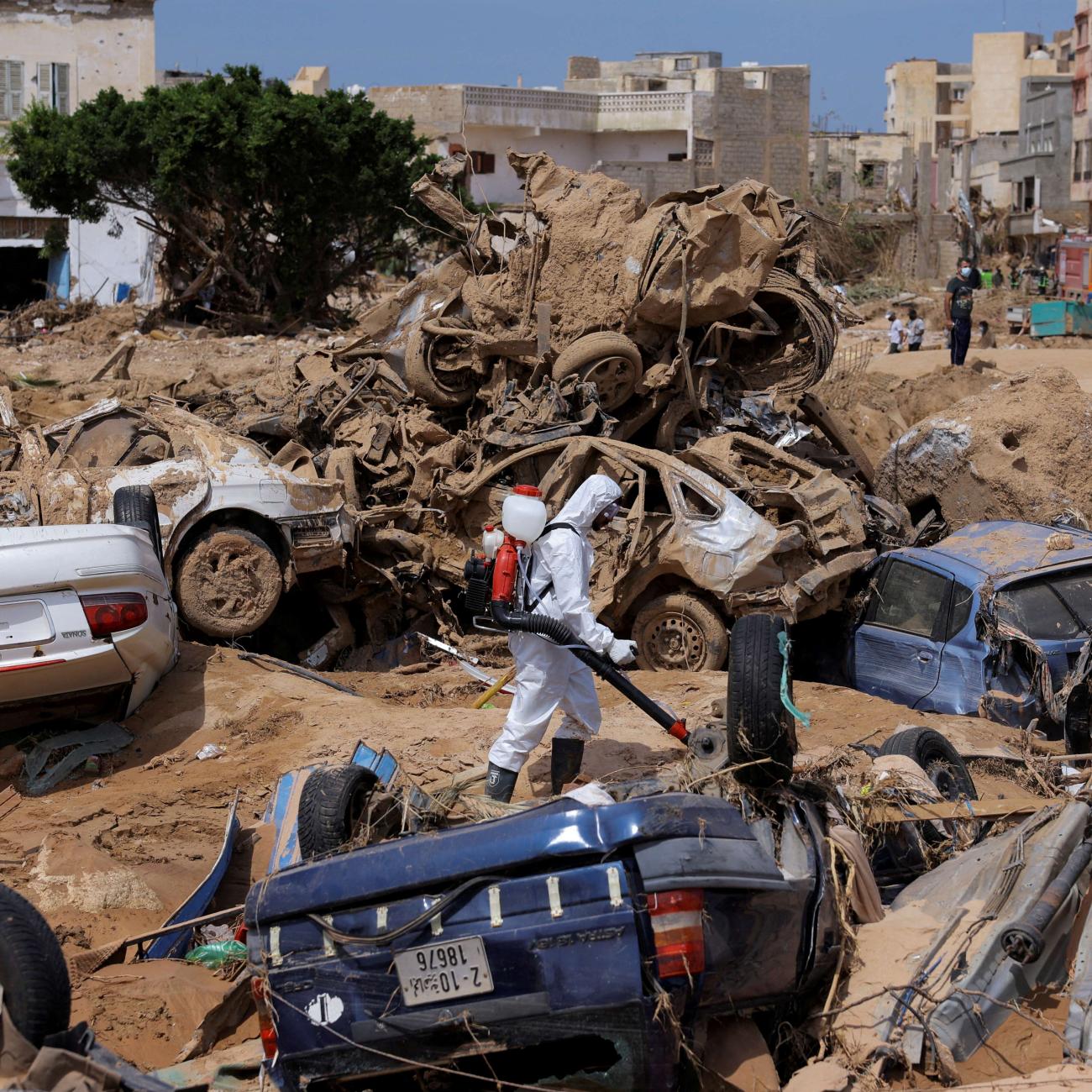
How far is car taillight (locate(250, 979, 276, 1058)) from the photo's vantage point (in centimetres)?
403

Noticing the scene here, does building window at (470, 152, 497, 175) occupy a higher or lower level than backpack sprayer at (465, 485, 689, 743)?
higher

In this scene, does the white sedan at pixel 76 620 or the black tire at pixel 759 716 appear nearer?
the black tire at pixel 759 716

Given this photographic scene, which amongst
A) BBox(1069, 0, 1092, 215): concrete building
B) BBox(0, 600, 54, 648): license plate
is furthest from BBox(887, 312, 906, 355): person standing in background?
BBox(0, 600, 54, 648): license plate

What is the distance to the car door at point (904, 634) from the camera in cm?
905

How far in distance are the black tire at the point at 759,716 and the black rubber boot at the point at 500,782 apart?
173cm

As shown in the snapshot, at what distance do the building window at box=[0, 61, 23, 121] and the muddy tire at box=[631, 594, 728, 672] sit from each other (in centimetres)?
3533

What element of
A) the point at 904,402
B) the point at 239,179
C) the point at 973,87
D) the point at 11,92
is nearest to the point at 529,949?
the point at 904,402

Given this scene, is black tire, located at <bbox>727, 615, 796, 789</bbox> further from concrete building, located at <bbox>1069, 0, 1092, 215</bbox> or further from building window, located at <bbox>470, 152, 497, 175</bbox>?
building window, located at <bbox>470, 152, 497, 175</bbox>

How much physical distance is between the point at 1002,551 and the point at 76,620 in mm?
5962

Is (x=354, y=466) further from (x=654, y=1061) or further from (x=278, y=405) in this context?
(x=654, y=1061)

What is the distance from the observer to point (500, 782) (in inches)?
256

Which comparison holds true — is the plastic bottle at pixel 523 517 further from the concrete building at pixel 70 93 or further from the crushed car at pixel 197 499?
the concrete building at pixel 70 93

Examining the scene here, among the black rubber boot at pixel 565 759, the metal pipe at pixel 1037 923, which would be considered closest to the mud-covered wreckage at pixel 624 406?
the black rubber boot at pixel 565 759

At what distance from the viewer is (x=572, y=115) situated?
5138cm
